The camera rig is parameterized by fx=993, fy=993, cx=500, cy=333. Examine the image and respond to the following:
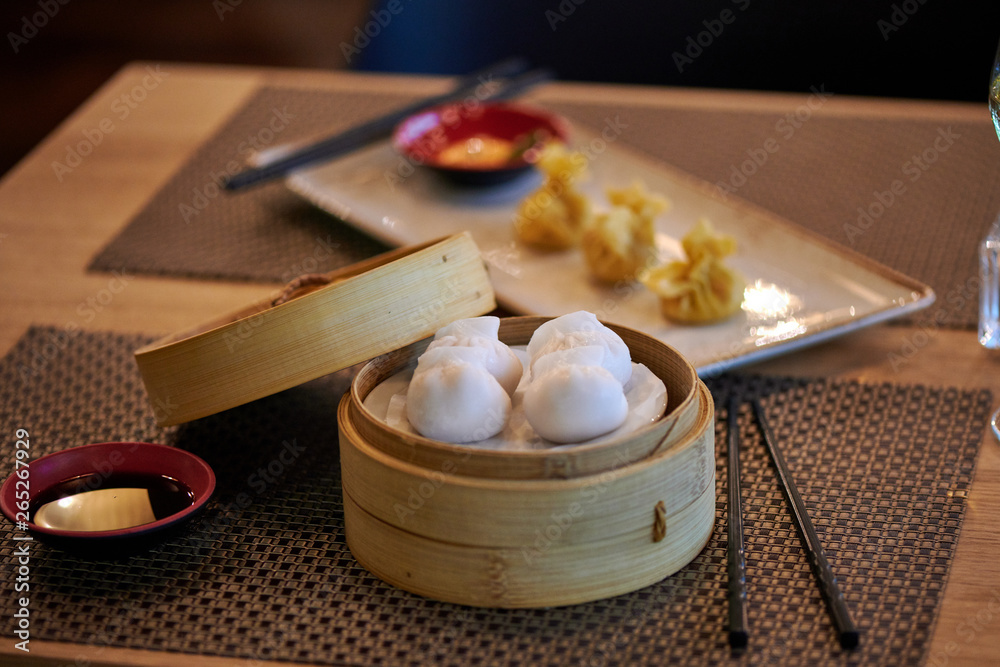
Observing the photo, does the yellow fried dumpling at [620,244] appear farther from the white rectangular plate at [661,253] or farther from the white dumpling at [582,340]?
the white dumpling at [582,340]

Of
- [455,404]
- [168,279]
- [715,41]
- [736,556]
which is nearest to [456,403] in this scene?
[455,404]

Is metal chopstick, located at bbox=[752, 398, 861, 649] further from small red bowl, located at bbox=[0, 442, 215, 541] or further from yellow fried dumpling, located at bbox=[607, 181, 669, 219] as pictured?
small red bowl, located at bbox=[0, 442, 215, 541]

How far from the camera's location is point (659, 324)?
1.13 m

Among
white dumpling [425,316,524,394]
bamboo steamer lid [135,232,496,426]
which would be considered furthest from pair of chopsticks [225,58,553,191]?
white dumpling [425,316,524,394]

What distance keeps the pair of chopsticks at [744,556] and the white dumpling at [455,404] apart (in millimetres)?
215

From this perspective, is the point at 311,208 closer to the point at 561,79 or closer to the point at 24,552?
the point at 24,552

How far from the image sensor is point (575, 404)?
0.70 metres

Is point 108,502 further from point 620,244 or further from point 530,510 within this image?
point 620,244

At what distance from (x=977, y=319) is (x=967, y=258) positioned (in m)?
0.16

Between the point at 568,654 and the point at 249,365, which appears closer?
the point at 568,654

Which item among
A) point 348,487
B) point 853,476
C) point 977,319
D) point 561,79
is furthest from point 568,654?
point 561,79

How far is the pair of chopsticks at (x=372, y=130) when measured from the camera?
144 cm

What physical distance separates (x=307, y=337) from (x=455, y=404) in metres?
0.17

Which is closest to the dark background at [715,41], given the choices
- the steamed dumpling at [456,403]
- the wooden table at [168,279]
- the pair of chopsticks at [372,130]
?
the wooden table at [168,279]
